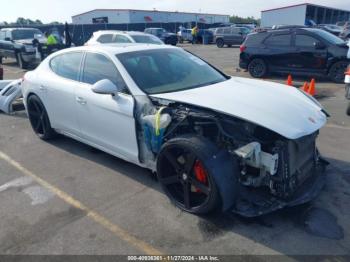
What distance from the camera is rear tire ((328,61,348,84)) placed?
10164 mm

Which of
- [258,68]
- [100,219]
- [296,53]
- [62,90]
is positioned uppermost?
[296,53]

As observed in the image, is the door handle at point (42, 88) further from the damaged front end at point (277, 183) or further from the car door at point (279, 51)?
the car door at point (279, 51)

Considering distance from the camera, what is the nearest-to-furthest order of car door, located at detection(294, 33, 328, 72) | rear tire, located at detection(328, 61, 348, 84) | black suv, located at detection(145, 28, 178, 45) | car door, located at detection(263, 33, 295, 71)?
rear tire, located at detection(328, 61, 348, 84) < car door, located at detection(294, 33, 328, 72) < car door, located at detection(263, 33, 295, 71) < black suv, located at detection(145, 28, 178, 45)

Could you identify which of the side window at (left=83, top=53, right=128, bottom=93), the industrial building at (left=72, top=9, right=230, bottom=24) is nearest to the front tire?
the side window at (left=83, top=53, right=128, bottom=93)

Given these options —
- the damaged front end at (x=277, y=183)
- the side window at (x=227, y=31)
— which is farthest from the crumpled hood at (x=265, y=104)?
the side window at (x=227, y=31)

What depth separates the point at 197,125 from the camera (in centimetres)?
339

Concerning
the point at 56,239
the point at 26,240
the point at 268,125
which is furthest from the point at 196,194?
the point at 26,240

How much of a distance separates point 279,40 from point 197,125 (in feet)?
29.7

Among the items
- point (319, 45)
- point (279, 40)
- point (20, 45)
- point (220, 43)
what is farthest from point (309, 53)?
point (220, 43)

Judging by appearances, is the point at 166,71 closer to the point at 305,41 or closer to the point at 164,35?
the point at 305,41

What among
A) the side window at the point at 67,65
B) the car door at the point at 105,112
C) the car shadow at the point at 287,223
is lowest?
the car shadow at the point at 287,223

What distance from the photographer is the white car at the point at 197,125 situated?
3107mm

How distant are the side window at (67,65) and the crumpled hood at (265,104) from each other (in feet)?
5.61

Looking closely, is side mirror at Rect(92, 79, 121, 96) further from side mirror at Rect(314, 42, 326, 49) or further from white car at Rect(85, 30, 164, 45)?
white car at Rect(85, 30, 164, 45)
